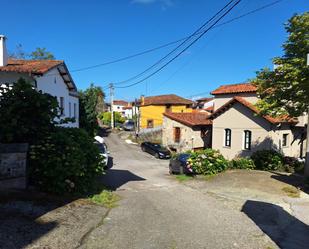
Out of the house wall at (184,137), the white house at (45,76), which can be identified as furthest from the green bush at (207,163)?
the house wall at (184,137)

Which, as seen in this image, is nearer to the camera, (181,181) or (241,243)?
(241,243)

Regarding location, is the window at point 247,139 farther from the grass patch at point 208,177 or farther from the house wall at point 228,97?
the grass patch at point 208,177

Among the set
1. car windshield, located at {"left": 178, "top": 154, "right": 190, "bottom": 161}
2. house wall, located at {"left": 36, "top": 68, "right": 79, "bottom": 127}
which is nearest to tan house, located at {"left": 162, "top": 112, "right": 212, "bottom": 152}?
house wall, located at {"left": 36, "top": 68, "right": 79, "bottom": 127}

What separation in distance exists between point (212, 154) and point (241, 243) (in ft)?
38.3

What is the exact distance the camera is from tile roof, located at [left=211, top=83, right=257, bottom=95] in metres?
27.7

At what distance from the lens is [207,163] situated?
17.0m

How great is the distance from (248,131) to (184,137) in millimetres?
10886

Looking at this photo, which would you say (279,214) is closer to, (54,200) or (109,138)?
(54,200)

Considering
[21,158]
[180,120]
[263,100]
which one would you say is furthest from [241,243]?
[180,120]

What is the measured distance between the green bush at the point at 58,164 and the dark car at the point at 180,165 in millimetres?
9820

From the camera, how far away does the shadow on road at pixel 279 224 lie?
638 cm

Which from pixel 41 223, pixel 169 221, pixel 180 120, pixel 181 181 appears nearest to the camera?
pixel 41 223

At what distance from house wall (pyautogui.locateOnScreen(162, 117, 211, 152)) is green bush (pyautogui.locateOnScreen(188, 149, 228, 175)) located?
53.7 feet

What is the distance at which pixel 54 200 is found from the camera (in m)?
7.36
